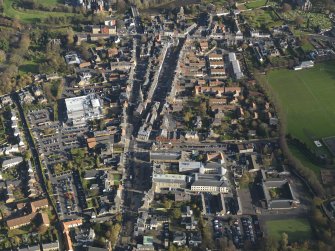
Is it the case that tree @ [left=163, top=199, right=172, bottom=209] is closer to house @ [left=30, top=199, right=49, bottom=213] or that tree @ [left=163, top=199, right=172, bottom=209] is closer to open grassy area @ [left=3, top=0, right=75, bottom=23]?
house @ [left=30, top=199, right=49, bottom=213]

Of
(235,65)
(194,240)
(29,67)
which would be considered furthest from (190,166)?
(29,67)

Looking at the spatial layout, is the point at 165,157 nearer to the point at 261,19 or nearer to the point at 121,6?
the point at 261,19

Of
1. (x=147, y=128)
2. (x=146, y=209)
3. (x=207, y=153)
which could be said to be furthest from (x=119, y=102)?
(x=146, y=209)

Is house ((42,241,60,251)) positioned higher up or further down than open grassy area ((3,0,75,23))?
further down

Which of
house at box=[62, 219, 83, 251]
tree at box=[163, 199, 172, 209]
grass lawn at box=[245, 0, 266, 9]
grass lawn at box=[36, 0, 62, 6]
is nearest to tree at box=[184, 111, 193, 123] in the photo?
tree at box=[163, 199, 172, 209]

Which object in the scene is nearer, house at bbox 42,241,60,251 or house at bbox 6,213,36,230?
house at bbox 42,241,60,251

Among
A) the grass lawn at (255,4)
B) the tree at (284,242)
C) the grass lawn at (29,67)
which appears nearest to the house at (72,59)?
the grass lawn at (29,67)
